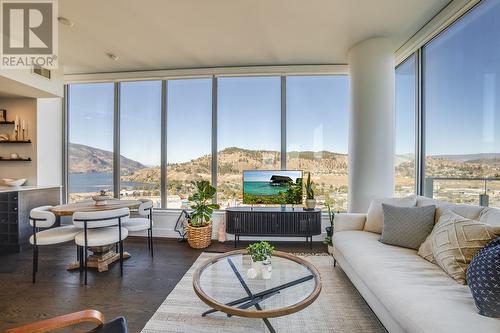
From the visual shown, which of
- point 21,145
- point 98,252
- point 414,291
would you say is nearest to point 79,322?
point 414,291

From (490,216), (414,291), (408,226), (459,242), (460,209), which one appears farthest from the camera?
(408,226)

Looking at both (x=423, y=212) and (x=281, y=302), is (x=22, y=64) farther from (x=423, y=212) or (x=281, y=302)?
(x=423, y=212)

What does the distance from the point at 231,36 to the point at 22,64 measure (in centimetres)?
288

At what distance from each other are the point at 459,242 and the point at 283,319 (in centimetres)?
135

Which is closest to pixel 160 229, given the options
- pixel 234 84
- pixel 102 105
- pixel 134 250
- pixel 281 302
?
pixel 134 250

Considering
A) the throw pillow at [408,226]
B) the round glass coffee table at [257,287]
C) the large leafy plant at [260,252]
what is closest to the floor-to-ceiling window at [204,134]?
the throw pillow at [408,226]

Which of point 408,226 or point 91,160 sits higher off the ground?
point 91,160

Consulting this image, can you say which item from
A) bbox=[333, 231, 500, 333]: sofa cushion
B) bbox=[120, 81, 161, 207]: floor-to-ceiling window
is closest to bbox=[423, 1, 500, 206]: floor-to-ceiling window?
bbox=[333, 231, 500, 333]: sofa cushion

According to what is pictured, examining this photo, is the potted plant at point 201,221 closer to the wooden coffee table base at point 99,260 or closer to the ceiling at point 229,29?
the wooden coffee table base at point 99,260

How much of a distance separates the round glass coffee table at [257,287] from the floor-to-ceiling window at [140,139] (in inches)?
104

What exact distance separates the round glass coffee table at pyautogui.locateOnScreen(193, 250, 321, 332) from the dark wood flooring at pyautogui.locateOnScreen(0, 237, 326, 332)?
2.07ft

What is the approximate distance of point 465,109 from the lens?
2.35 metres

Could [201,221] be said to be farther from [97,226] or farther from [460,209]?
[460,209]

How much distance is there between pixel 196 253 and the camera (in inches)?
128
